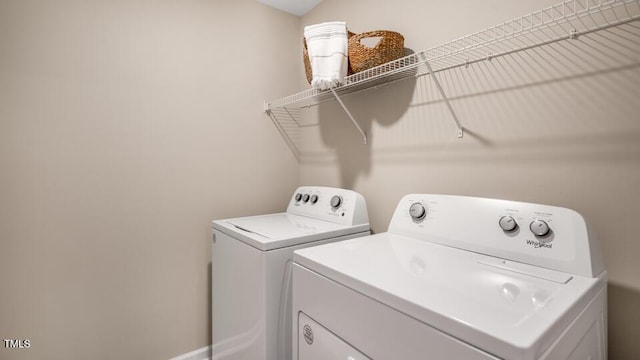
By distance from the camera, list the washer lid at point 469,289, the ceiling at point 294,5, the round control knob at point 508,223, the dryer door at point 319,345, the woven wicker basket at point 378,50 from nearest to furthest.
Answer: the washer lid at point 469,289
the dryer door at point 319,345
the round control knob at point 508,223
the woven wicker basket at point 378,50
the ceiling at point 294,5

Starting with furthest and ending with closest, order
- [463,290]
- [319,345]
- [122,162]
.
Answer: [122,162] → [319,345] → [463,290]

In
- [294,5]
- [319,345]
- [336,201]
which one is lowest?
[319,345]

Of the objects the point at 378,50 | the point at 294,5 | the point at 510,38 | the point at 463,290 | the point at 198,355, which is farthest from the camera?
the point at 294,5

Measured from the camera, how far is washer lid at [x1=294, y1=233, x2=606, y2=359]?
0.56m

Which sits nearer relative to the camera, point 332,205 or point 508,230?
point 508,230

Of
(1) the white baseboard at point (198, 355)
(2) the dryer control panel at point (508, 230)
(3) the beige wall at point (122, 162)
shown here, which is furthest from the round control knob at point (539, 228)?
(1) the white baseboard at point (198, 355)

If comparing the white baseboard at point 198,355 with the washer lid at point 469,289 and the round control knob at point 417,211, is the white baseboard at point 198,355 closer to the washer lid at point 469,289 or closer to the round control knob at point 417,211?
the washer lid at point 469,289

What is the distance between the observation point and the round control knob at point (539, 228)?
91cm

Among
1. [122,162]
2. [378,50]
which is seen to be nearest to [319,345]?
[378,50]

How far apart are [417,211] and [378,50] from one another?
73 centimetres

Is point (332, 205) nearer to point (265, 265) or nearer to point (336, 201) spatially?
point (336, 201)

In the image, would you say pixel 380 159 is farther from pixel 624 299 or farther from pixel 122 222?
pixel 122 222

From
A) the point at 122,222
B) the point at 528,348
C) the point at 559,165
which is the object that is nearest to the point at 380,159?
the point at 559,165

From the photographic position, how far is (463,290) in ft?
2.43
